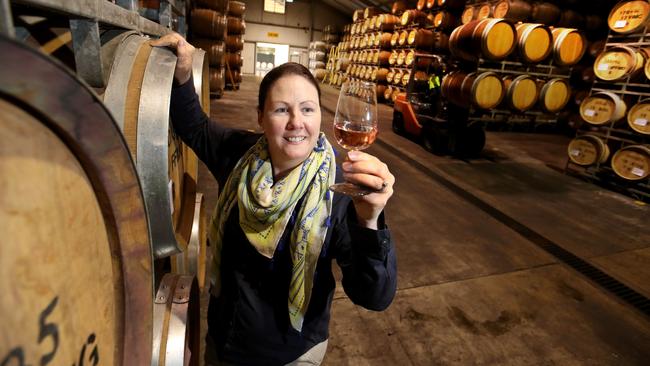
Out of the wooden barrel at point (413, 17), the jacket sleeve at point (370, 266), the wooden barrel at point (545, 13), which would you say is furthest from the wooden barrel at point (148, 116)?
the wooden barrel at point (413, 17)

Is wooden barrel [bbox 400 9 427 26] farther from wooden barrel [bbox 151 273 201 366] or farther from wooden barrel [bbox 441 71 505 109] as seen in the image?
wooden barrel [bbox 151 273 201 366]

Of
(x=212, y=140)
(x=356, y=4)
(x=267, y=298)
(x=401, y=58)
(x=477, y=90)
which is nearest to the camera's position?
(x=267, y=298)

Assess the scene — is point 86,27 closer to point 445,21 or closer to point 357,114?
point 357,114

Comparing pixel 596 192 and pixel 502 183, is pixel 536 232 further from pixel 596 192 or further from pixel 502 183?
pixel 596 192

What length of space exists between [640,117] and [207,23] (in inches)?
348

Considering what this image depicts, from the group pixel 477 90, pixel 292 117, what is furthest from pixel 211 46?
pixel 292 117

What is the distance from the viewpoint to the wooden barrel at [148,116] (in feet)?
3.32

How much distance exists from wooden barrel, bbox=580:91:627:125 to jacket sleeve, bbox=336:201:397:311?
6.53 meters

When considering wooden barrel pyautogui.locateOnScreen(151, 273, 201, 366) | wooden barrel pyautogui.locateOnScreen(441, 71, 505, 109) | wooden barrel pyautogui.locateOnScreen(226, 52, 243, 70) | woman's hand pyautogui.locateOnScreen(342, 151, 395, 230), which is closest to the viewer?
woman's hand pyautogui.locateOnScreen(342, 151, 395, 230)

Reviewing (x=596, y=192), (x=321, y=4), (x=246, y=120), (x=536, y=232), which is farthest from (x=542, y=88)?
(x=321, y=4)

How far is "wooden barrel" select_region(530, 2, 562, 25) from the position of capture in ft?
26.9

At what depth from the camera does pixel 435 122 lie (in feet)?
23.3

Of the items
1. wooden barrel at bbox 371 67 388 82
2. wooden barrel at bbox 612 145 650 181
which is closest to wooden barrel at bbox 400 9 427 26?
wooden barrel at bbox 371 67 388 82

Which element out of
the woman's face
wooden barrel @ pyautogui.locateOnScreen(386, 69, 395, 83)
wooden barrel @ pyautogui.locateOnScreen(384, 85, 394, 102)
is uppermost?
wooden barrel @ pyautogui.locateOnScreen(386, 69, 395, 83)
